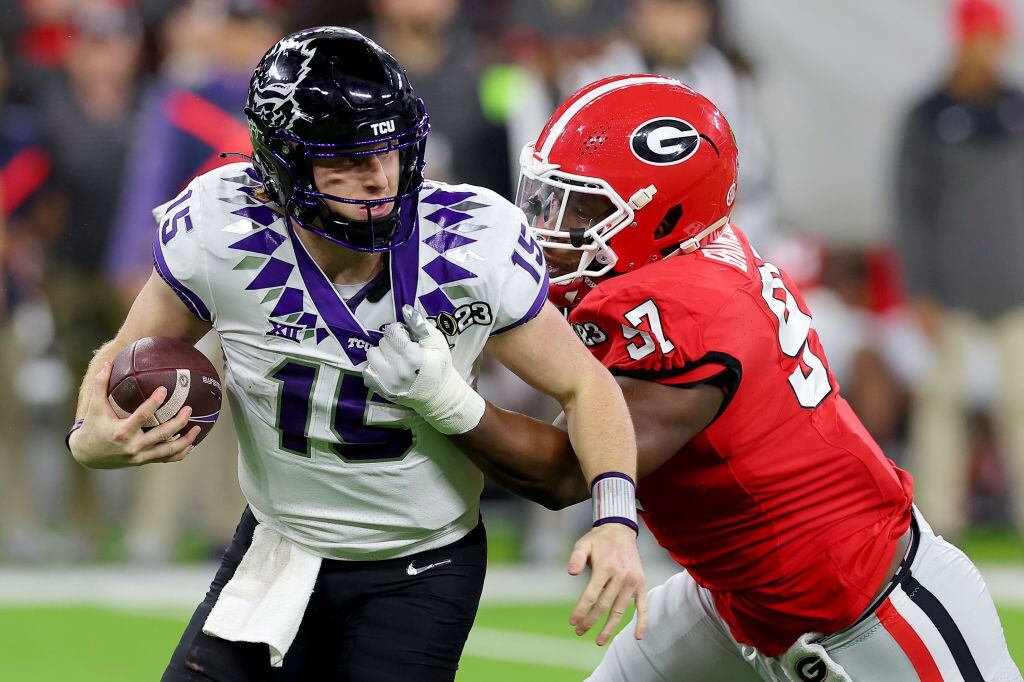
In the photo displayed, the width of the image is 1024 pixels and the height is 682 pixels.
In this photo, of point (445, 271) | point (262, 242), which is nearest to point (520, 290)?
point (445, 271)

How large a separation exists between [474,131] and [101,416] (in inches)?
187

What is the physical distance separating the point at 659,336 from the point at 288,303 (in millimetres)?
726

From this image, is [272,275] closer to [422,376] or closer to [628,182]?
[422,376]

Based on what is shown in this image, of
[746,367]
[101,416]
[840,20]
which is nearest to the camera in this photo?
[101,416]

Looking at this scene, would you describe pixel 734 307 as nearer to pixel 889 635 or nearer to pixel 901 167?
pixel 889 635

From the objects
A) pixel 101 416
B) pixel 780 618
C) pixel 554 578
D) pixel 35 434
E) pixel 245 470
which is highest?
pixel 101 416

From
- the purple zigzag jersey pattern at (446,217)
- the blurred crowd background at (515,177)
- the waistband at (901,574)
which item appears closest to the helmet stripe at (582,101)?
the purple zigzag jersey pattern at (446,217)

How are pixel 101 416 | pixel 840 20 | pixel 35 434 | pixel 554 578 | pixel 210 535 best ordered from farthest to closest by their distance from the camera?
1. pixel 840 20
2. pixel 35 434
3. pixel 210 535
4. pixel 554 578
5. pixel 101 416

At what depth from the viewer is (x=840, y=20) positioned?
9359 millimetres

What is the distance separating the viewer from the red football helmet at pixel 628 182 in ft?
11.1

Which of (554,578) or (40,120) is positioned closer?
(554,578)

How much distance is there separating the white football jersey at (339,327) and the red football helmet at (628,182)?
1.26 ft

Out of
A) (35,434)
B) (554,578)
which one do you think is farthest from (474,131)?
(35,434)

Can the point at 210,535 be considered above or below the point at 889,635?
below
